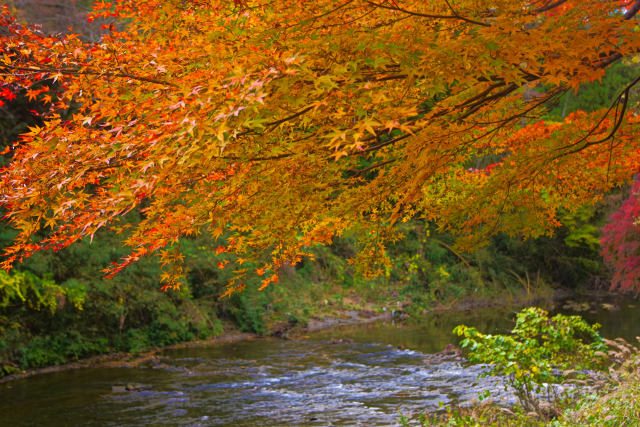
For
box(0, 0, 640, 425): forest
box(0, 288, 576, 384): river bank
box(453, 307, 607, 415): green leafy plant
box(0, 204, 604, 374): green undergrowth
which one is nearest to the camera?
box(0, 0, 640, 425): forest

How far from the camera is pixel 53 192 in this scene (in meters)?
4.20

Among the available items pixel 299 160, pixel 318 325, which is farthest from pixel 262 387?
pixel 318 325

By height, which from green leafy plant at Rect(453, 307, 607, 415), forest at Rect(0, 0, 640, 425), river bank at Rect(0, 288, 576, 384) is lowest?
river bank at Rect(0, 288, 576, 384)

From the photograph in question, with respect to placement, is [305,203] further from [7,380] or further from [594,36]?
[7,380]

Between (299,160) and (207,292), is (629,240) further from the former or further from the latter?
(299,160)

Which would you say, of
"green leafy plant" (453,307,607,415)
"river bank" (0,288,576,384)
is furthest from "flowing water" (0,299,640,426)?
"green leafy plant" (453,307,607,415)

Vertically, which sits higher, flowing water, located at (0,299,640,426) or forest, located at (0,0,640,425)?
forest, located at (0,0,640,425)

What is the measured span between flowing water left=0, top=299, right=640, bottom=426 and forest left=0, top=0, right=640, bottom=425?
15 cm

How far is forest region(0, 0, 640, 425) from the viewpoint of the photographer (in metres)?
3.65

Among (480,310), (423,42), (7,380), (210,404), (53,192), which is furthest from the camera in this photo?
(480,310)

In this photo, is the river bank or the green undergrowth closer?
the green undergrowth

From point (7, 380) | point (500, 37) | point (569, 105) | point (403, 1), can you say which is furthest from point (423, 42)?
point (569, 105)

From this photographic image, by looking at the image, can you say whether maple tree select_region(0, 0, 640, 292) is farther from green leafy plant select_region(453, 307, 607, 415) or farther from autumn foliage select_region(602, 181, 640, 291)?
autumn foliage select_region(602, 181, 640, 291)

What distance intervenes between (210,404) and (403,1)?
7854 millimetres
